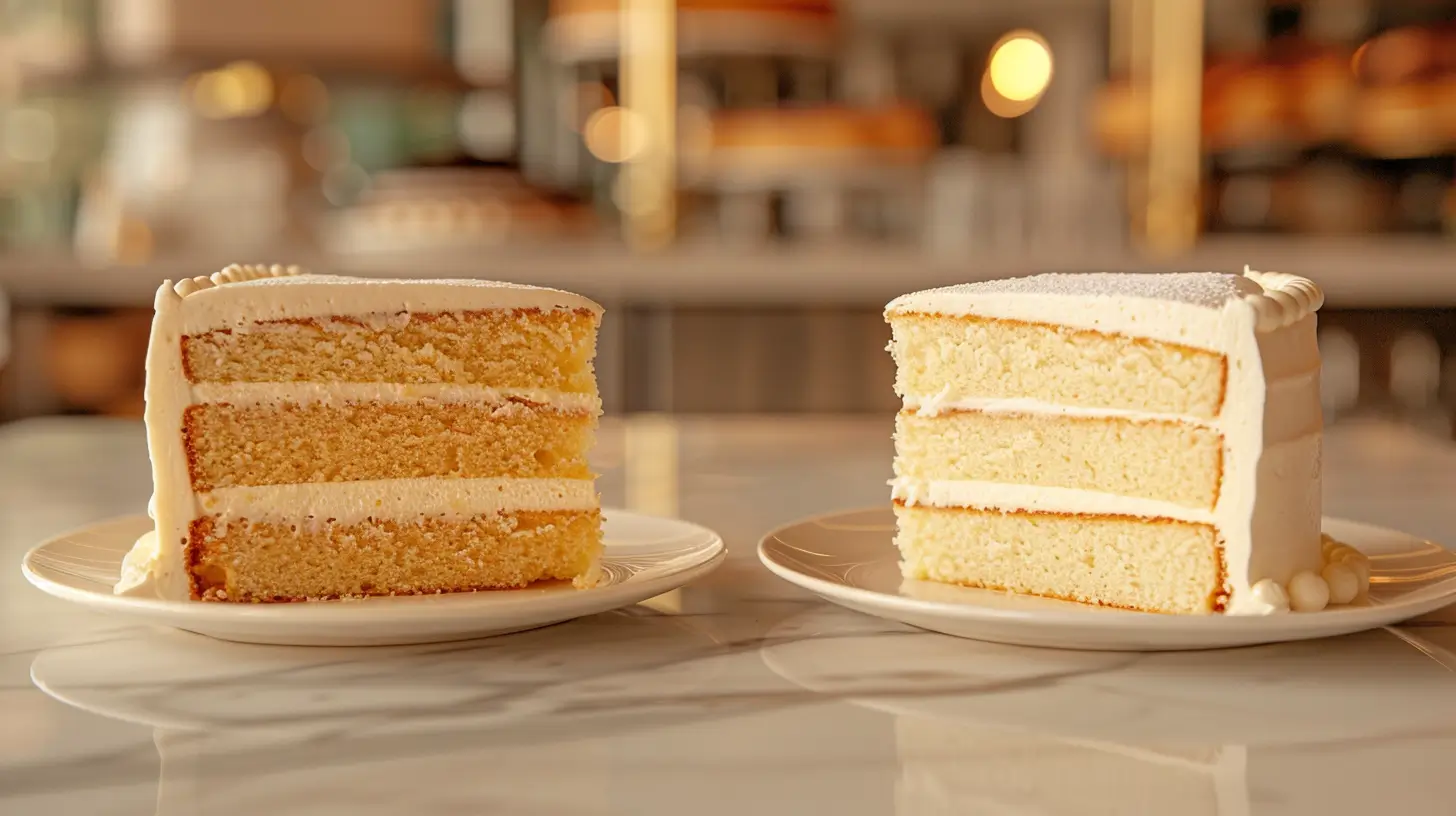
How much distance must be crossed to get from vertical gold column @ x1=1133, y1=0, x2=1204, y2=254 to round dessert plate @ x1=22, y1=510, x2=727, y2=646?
3.70m

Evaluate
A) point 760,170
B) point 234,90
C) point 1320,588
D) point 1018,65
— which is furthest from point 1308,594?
point 1018,65

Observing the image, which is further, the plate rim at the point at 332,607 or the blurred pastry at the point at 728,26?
the blurred pastry at the point at 728,26

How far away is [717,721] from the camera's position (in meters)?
0.89


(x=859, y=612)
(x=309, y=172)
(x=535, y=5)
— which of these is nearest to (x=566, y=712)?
(x=859, y=612)

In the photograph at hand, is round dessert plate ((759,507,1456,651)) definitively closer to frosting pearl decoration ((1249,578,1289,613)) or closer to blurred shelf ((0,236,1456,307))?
frosting pearl decoration ((1249,578,1289,613))

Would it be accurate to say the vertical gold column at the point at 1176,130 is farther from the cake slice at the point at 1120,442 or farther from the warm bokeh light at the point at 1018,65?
the cake slice at the point at 1120,442

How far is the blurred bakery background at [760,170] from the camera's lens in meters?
4.20

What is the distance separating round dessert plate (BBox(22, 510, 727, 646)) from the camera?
0.98 meters

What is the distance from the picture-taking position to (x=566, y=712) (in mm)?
905

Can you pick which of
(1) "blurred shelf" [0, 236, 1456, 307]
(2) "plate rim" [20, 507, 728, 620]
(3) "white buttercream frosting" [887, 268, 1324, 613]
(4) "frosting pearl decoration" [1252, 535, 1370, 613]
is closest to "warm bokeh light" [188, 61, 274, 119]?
(1) "blurred shelf" [0, 236, 1456, 307]

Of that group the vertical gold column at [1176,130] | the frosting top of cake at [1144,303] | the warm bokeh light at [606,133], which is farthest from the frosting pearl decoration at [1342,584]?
the warm bokeh light at [606,133]

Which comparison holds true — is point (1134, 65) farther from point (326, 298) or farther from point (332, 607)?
point (332, 607)

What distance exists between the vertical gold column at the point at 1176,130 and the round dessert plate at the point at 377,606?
3704 millimetres

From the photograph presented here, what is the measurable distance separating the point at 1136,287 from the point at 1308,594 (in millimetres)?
279
